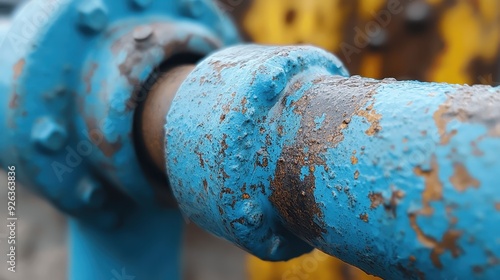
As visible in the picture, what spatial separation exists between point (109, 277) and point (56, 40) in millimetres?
322

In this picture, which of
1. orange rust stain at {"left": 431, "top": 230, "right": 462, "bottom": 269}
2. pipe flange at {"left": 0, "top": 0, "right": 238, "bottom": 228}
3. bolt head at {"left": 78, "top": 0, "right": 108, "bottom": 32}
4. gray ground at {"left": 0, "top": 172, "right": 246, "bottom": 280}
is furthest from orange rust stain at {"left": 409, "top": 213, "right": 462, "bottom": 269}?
gray ground at {"left": 0, "top": 172, "right": 246, "bottom": 280}

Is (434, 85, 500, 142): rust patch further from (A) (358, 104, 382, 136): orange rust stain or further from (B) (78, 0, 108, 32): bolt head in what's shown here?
(B) (78, 0, 108, 32): bolt head

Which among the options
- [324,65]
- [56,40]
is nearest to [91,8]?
[56,40]

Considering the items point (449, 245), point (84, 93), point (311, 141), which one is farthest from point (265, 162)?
point (84, 93)

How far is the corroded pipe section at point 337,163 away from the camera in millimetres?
255

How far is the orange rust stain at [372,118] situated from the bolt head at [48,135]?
1.34 feet

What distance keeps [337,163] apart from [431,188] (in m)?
0.06

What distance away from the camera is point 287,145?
360 mm

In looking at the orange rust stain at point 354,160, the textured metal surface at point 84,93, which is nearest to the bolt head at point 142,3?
the textured metal surface at point 84,93

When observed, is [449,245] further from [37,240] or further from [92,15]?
[37,240]

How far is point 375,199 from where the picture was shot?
0.29m

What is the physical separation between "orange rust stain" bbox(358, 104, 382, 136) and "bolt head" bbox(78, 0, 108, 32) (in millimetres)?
421

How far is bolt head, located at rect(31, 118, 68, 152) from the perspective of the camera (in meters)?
0.60

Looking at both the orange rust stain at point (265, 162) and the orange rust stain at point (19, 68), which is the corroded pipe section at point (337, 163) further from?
the orange rust stain at point (19, 68)
